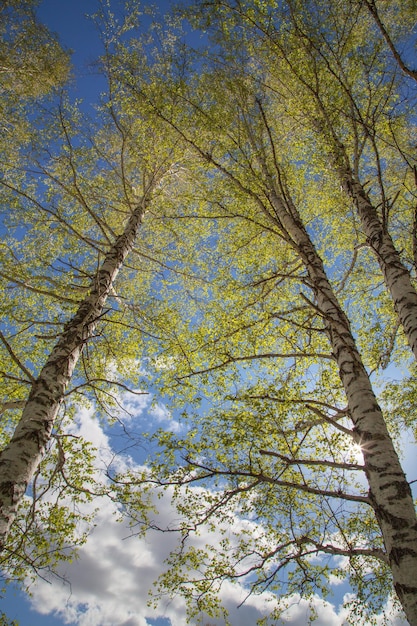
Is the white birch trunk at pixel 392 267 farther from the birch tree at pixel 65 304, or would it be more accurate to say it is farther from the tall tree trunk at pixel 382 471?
the birch tree at pixel 65 304

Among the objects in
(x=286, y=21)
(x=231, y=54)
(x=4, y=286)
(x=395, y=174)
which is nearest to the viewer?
(x=4, y=286)

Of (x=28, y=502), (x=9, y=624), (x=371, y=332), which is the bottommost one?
(x=9, y=624)

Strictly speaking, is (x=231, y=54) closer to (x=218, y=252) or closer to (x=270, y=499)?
(x=218, y=252)

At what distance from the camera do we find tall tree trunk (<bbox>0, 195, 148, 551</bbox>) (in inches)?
130

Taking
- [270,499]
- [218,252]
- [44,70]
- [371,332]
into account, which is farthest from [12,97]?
[270,499]

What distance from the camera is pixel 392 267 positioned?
4.61 metres

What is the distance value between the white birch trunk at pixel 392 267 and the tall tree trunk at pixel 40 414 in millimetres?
3830

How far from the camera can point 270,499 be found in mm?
4281

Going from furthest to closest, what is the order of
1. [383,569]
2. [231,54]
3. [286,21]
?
[231,54] < [286,21] < [383,569]

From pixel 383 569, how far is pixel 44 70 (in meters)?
15.6

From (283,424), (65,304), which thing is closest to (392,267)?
(283,424)

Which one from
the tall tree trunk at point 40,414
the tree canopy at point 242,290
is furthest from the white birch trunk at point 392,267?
the tall tree trunk at point 40,414

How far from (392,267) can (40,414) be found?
4794mm

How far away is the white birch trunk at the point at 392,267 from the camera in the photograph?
4012 mm
